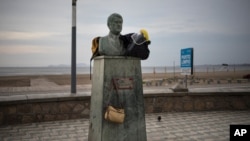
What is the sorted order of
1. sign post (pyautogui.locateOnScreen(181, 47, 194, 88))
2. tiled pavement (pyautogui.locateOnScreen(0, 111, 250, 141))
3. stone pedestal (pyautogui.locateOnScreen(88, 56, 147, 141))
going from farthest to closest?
sign post (pyautogui.locateOnScreen(181, 47, 194, 88)), tiled pavement (pyautogui.locateOnScreen(0, 111, 250, 141)), stone pedestal (pyautogui.locateOnScreen(88, 56, 147, 141))

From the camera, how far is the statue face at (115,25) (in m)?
3.88

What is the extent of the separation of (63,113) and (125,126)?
3116mm

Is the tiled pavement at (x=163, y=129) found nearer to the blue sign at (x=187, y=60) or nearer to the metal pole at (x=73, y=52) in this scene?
the metal pole at (x=73, y=52)

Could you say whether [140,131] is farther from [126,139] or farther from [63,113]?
[63,113]

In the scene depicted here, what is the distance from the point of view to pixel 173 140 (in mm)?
4914

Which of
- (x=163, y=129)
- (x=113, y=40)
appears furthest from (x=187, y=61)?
(x=113, y=40)

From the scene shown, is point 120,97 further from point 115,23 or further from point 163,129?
point 163,129

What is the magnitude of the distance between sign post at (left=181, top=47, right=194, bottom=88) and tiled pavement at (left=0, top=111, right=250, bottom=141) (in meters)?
1.38

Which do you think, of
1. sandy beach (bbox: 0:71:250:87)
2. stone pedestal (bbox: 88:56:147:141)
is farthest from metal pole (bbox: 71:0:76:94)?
sandy beach (bbox: 0:71:250:87)

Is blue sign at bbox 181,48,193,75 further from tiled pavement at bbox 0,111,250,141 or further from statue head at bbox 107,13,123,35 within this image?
statue head at bbox 107,13,123,35

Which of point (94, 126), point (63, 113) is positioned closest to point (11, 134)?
point (63, 113)

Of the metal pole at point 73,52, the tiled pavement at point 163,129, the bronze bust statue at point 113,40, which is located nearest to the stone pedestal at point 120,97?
the bronze bust statue at point 113,40

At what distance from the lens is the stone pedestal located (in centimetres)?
379

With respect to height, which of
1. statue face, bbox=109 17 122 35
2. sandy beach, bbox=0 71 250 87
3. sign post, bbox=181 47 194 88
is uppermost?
statue face, bbox=109 17 122 35
